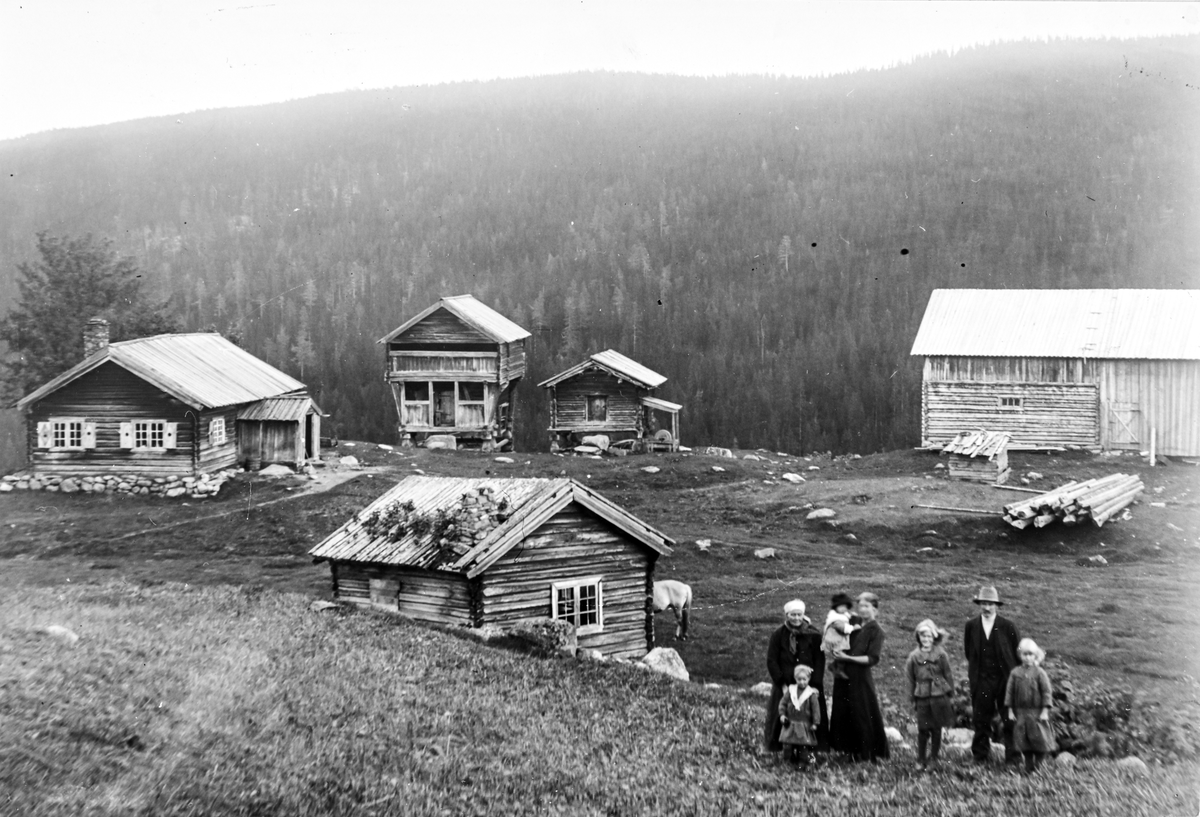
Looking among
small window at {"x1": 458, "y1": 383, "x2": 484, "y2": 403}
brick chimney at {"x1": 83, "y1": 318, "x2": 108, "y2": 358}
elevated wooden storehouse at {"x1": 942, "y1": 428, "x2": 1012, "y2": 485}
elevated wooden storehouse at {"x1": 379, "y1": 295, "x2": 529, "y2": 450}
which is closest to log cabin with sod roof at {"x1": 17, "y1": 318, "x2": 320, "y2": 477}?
brick chimney at {"x1": 83, "y1": 318, "x2": 108, "y2": 358}

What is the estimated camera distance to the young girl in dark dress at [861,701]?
12.4m

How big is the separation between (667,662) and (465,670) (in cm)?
477

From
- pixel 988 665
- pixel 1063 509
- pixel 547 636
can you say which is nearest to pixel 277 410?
pixel 547 636

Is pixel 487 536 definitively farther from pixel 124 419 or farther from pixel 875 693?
pixel 124 419

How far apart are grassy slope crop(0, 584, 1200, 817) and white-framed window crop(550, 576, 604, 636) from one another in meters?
3.85

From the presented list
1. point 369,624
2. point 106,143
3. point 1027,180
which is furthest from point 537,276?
point 369,624

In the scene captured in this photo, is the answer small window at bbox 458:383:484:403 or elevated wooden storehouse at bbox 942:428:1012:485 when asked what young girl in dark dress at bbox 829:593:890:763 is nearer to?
elevated wooden storehouse at bbox 942:428:1012:485

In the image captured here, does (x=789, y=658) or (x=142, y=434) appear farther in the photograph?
(x=142, y=434)

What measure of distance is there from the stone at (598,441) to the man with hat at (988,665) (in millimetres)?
35797

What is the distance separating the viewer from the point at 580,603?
21344 millimetres

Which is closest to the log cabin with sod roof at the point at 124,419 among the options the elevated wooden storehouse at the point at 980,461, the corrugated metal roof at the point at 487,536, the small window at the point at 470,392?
the corrugated metal roof at the point at 487,536

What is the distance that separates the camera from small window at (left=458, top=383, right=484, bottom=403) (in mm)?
51969

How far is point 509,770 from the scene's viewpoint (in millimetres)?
11961

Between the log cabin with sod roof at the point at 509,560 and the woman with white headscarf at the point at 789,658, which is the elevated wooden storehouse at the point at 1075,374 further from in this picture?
the woman with white headscarf at the point at 789,658
